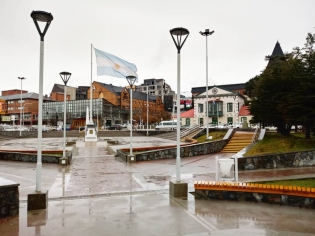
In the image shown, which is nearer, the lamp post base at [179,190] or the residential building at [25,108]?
the lamp post base at [179,190]

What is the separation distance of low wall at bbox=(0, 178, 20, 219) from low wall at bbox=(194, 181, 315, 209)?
463 centimetres

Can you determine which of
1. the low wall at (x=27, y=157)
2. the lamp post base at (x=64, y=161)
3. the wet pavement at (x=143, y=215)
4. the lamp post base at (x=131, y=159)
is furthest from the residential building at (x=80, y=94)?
the wet pavement at (x=143, y=215)

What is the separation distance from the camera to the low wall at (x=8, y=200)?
5.95 m

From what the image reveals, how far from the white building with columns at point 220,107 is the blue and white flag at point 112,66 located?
4456 cm

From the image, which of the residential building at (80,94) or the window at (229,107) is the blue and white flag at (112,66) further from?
the residential building at (80,94)

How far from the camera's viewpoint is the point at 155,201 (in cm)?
723

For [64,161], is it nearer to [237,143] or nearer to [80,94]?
[237,143]

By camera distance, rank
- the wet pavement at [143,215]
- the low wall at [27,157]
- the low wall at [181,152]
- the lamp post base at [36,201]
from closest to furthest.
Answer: the wet pavement at [143,215]
the lamp post base at [36,201]
the low wall at [27,157]
the low wall at [181,152]

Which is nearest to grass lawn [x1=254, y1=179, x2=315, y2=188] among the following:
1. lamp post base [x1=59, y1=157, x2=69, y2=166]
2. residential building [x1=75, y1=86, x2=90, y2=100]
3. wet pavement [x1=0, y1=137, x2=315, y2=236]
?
wet pavement [x1=0, y1=137, x2=315, y2=236]

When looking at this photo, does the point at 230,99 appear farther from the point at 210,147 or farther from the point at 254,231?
the point at 254,231

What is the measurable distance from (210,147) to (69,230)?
15969 mm

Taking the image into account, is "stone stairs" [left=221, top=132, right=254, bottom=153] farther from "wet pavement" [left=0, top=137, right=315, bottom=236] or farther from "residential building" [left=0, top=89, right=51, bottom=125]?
"residential building" [left=0, top=89, right=51, bottom=125]

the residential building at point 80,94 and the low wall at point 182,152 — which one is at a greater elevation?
the residential building at point 80,94

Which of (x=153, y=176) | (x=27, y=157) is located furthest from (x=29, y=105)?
(x=153, y=176)
